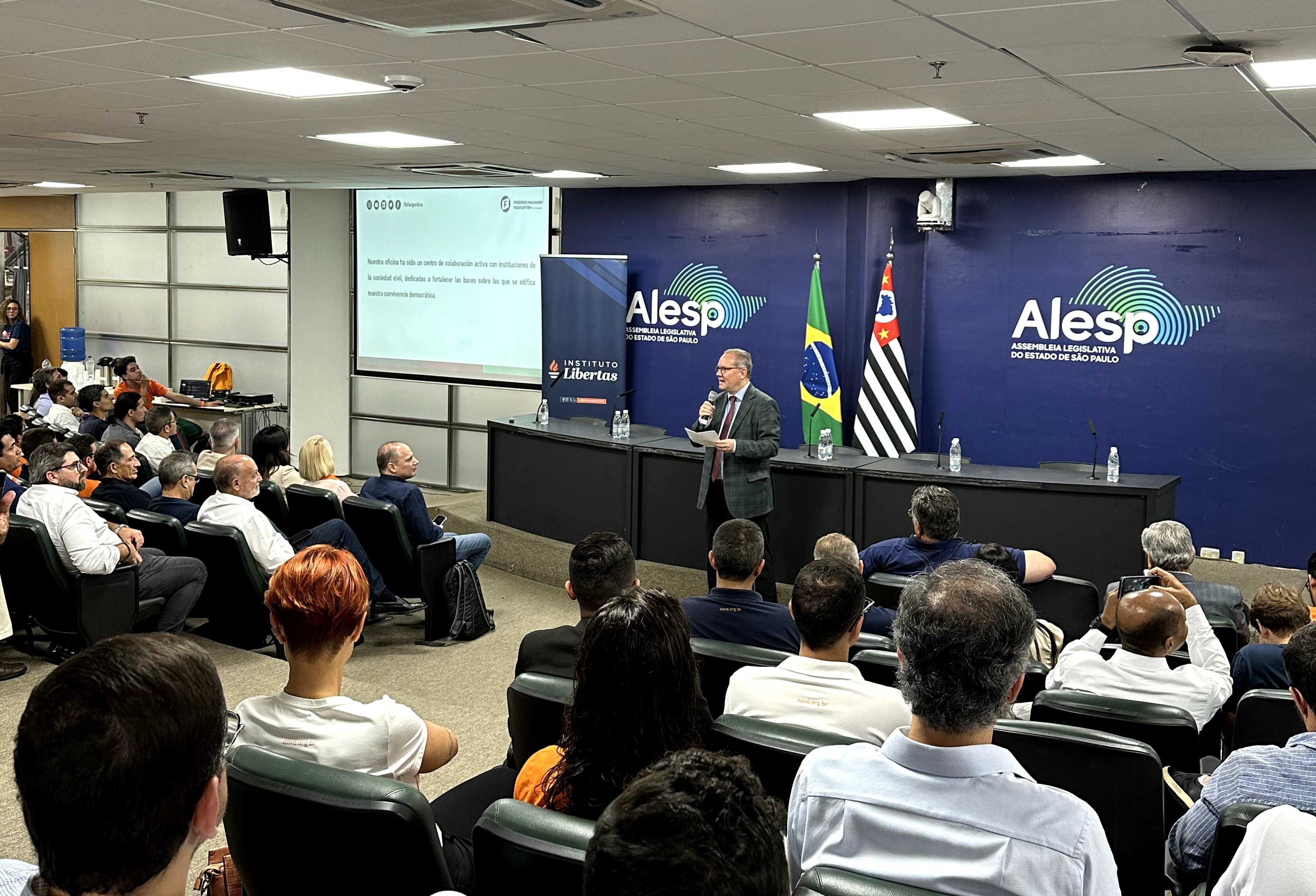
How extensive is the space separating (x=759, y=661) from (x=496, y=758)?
1.79m

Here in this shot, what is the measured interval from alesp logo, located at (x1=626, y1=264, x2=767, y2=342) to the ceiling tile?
572 cm

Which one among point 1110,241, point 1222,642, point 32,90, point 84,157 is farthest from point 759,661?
point 84,157

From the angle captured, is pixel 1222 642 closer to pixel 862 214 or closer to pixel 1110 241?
pixel 1110 241

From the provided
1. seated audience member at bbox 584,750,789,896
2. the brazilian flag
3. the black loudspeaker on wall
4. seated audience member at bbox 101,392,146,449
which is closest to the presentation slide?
the black loudspeaker on wall

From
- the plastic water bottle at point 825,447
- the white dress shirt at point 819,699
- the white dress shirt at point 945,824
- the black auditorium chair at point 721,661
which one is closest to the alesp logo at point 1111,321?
the plastic water bottle at point 825,447

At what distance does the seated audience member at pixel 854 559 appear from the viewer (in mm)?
4555

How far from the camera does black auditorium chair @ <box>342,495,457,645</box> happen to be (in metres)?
6.47

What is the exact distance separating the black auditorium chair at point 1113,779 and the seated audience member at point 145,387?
9904mm

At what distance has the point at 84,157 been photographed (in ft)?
28.4

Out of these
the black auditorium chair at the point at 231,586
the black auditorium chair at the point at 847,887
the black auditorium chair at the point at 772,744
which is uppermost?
the black auditorium chair at the point at 847,887

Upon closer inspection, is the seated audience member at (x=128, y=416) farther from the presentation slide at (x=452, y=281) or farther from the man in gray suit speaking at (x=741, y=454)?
the man in gray suit speaking at (x=741, y=454)

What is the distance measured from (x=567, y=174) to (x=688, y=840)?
27.6 ft

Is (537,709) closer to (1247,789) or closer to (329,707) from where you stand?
(329,707)

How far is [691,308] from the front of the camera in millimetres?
10172
